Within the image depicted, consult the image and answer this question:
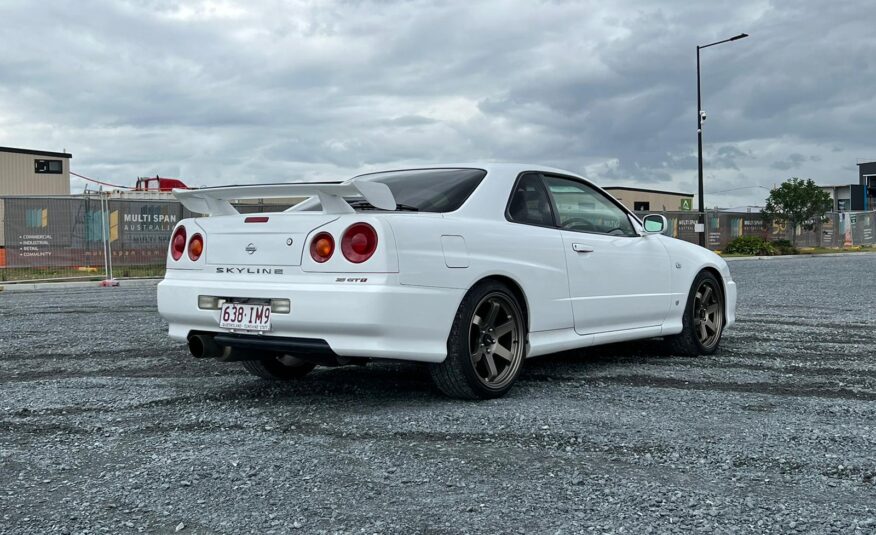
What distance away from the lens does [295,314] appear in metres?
4.68

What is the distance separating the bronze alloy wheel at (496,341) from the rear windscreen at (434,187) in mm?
628

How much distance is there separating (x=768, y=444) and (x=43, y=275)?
17.8m

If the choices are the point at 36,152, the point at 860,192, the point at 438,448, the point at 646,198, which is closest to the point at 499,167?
the point at 438,448

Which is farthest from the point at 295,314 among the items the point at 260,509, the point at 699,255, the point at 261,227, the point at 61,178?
the point at 61,178

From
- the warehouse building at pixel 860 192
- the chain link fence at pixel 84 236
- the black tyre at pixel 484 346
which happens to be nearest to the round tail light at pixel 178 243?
the black tyre at pixel 484 346

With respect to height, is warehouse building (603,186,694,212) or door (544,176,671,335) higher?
warehouse building (603,186,694,212)

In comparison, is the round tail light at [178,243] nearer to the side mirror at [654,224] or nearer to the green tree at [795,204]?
the side mirror at [654,224]

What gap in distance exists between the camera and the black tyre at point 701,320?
23.1 feet

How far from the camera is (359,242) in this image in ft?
15.2

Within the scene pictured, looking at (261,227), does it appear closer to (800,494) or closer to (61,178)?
(800,494)

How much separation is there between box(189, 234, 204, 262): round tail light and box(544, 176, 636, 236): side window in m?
2.31

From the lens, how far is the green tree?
37.6m

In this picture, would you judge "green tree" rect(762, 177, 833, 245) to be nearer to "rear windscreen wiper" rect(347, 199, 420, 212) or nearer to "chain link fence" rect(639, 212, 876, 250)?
"chain link fence" rect(639, 212, 876, 250)

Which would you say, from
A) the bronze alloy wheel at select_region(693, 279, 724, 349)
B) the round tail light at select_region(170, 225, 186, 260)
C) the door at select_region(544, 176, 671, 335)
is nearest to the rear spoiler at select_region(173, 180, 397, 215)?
the round tail light at select_region(170, 225, 186, 260)
